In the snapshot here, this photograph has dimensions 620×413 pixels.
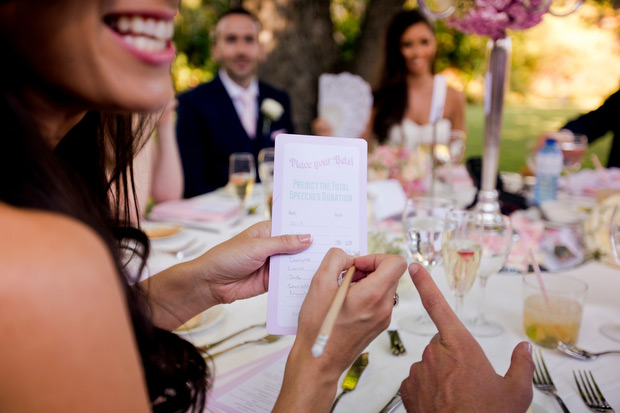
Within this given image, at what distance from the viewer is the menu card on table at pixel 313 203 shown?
3.46 ft

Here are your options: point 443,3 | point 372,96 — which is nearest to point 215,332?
point 443,3

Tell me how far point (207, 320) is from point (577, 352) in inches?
40.0

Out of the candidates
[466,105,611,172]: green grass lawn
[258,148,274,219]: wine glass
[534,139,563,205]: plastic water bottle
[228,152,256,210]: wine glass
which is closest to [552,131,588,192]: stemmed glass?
[534,139,563,205]: plastic water bottle

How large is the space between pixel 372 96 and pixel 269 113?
4.32ft

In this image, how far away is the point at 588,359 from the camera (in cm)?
121

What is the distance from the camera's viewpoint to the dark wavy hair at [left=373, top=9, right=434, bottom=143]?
447 centimetres

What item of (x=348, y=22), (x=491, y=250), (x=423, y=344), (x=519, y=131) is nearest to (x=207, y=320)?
(x=423, y=344)

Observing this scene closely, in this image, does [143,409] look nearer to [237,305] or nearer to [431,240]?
[237,305]

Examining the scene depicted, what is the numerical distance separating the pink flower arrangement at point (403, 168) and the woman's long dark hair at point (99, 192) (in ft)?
5.71

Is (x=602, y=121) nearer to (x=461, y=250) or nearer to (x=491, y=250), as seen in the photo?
(x=491, y=250)

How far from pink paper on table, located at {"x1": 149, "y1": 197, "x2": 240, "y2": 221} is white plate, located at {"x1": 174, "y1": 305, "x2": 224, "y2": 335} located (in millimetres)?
949

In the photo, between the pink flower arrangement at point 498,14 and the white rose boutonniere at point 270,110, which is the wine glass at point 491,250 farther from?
the white rose boutonniere at point 270,110

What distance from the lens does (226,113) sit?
3859 millimetres

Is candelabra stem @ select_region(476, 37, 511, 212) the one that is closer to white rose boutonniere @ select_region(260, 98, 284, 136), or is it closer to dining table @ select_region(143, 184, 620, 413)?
dining table @ select_region(143, 184, 620, 413)
